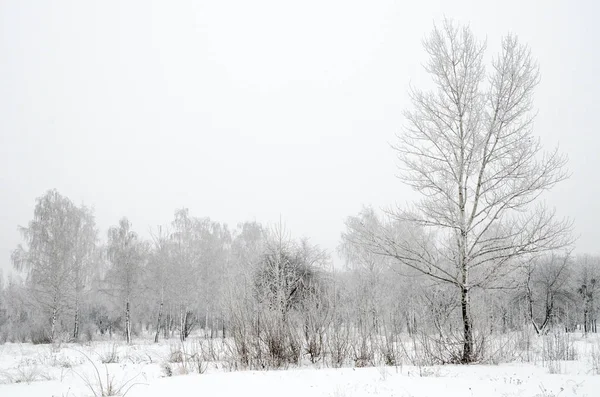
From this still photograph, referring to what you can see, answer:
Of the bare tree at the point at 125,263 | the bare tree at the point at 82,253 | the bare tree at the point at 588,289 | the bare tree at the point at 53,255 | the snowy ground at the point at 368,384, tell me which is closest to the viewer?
the snowy ground at the point at 368,384

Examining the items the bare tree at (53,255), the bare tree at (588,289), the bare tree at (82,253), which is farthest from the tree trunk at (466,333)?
the bare tree at (588,289)

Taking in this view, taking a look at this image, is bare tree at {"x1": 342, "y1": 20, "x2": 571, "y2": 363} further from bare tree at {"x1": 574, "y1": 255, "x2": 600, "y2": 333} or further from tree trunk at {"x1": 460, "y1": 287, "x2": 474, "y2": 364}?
bare tree at {"x1": 574, "y1": 255, "x2": 600, "y2": 333}

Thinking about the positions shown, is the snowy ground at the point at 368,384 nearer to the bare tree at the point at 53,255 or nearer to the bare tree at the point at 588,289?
the bare tree at the point at 53,255

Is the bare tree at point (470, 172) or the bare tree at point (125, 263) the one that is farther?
the bare tree at point (125, 263)

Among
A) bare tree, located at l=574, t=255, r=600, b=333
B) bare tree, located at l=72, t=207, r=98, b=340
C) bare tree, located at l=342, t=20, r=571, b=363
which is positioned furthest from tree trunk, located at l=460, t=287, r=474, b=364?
bare tree, located at l=574, t=255, r=600, b=333

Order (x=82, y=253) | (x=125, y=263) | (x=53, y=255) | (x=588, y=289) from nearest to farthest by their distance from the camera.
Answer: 1. (x=53, y=255)
2. (x=125, y=263)
3. (x=82, y=253)
4. (x=588, y=289)

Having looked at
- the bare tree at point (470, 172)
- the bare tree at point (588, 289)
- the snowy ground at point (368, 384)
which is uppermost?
the bare tree at point (470, 172)

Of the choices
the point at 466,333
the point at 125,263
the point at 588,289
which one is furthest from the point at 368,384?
the point at 588,289

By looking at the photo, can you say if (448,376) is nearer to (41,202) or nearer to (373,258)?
(373,258)

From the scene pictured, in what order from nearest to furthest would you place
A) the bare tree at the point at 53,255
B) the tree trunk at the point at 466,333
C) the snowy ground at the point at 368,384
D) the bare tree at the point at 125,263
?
the snowy ground at the point at 368,384 → the tree trunk at the point at 466,333 → the bare tree at the point at 53,255 → the bare tree at the point at 125,263

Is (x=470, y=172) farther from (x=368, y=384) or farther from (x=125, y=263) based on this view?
(x=125, y=263)

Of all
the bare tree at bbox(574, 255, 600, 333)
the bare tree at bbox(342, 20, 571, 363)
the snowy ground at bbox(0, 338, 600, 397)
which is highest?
the bare tree at bbox(342, 20, 571, 363)

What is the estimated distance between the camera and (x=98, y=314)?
41.2 meters

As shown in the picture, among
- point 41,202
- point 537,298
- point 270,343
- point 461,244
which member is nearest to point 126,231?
point 41,202
